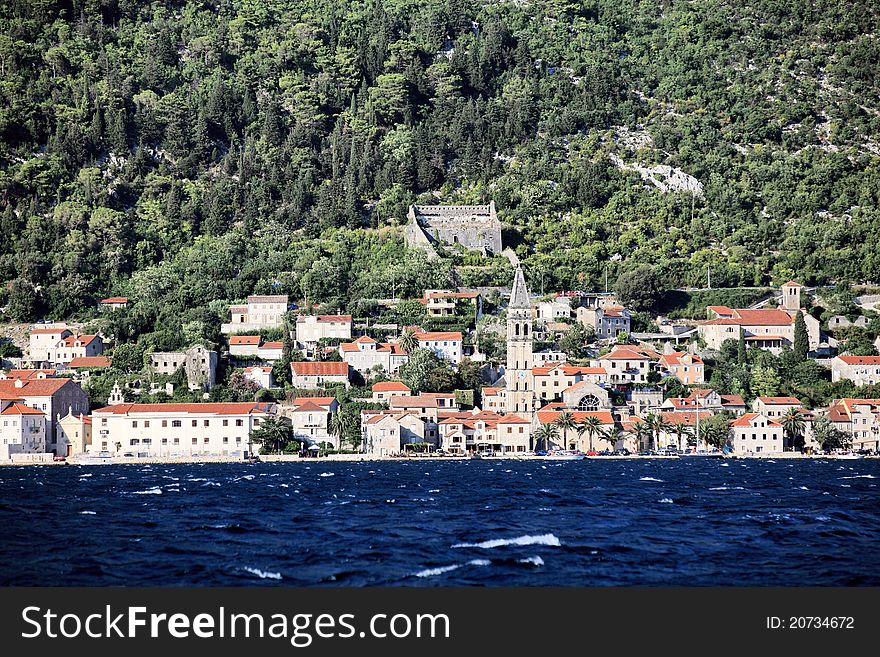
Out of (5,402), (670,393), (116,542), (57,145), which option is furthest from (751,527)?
(57,145)

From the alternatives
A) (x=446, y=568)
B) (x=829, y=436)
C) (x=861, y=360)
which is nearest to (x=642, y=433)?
(x=829, y=436)

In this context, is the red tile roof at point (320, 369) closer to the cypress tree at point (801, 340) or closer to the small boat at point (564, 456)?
the small boat at point (564, 456)

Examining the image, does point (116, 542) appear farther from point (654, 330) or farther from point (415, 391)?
point (654, 330)

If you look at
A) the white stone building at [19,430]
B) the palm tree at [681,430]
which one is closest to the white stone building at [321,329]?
the white stone building at [19,430]

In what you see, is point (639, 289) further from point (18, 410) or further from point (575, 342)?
point (18, 410)

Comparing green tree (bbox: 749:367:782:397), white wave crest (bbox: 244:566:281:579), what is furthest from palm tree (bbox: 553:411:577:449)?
white wave crest (bbox: 244:566:281:579)
